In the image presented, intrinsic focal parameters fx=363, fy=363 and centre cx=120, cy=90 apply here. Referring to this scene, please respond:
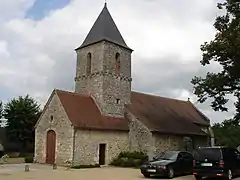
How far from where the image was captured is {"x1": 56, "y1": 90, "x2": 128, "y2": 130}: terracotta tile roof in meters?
27.8

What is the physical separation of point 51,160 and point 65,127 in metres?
3.33

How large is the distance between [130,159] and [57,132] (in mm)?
6163

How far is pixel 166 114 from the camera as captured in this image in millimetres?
35031

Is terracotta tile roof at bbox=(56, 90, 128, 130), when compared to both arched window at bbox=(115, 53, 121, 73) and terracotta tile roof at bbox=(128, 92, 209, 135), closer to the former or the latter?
terracotta tile roof at bbox=(128, 92, 209, 135)

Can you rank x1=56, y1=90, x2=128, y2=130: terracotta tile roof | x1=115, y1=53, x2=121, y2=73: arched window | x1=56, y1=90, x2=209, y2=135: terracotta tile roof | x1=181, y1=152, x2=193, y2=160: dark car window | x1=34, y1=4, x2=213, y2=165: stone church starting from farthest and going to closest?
1. x1=115, y1=53, x2=121, y2=73: arched window
2. x1=56, y1=90, x2=209, y2=135: terracotta tile roof
3. x1=34, y1=4, x2=213, y2=165: stone church
4. x1=56, y1=90, x2=128, y2=130: terracotta tile roof
5. x1=181, y1=152, x2=193, y2=160: dark car window

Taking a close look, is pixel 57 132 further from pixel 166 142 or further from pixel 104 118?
pixel 166 142

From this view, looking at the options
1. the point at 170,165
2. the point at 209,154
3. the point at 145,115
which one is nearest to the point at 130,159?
the point at 145,115

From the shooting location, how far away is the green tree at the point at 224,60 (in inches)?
790

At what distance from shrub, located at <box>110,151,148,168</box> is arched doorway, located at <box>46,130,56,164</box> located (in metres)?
4.78

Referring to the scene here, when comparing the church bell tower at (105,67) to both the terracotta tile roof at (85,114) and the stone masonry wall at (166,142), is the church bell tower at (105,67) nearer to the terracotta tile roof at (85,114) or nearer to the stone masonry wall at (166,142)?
the terracotta tile roof at (85,114)

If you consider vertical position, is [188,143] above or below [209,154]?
above

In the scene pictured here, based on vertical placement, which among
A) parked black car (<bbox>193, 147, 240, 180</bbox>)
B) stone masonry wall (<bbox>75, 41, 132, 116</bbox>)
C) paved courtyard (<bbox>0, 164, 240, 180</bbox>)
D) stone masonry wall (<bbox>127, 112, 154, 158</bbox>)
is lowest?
paved courtyard (<bbox>0, 164, 240, 180</bbox>)

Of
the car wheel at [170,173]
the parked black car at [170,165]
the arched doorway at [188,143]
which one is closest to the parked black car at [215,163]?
the car wheel at [170,173]

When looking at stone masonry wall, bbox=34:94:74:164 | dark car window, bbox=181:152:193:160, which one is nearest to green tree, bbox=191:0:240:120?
dark car window, bbox=181:152:193:160
